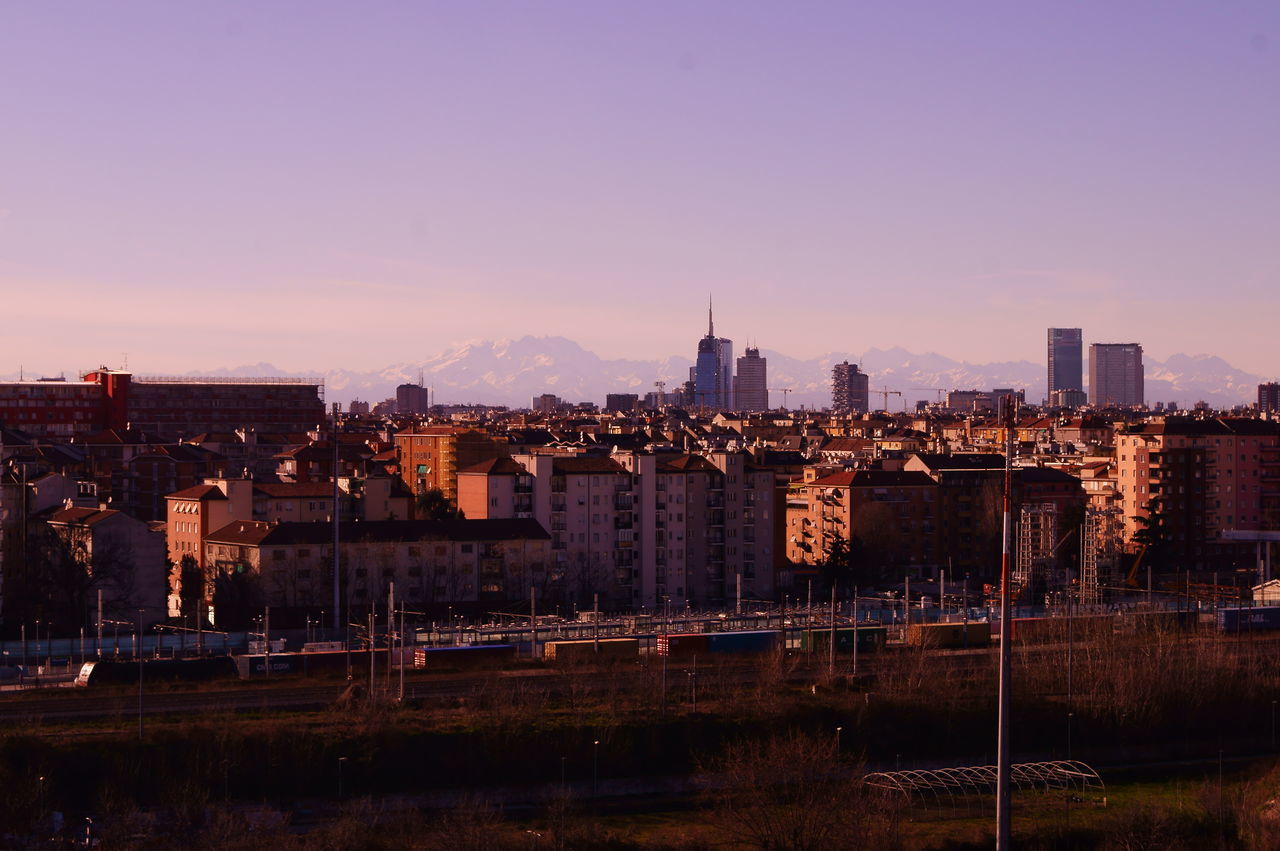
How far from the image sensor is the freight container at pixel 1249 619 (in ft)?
103

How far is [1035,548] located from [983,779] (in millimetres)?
18828

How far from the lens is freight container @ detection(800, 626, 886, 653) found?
28578 millimetres

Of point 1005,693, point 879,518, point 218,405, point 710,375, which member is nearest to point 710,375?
point 710,375

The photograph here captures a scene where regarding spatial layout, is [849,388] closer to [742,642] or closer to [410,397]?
[410,397]

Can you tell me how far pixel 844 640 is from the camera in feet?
95.2

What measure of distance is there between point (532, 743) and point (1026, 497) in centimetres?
2467

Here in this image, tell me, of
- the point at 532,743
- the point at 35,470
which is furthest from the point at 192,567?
the point at 532,743

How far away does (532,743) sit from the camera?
20781mm

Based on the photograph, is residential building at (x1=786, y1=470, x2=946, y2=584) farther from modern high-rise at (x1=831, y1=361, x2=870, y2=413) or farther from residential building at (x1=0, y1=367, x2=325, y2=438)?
modern high-rise at (x1=831, y1=361, x2=870, y2=413)

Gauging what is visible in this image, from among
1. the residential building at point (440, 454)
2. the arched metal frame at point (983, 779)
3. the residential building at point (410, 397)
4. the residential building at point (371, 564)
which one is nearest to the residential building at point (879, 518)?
the residential building at point (440, 454)

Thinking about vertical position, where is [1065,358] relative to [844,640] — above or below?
above

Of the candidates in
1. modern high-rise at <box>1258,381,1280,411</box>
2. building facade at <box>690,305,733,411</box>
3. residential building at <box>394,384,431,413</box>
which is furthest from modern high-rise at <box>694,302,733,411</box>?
modern high-rise at <box>1258,381,1280,411</box>

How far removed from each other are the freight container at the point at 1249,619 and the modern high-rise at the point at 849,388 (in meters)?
113

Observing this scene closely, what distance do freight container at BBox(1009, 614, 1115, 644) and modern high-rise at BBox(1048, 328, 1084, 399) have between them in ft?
453
